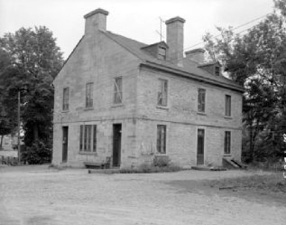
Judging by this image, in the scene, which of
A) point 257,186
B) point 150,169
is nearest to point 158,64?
point 150,169

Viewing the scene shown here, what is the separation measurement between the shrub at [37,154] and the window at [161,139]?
16349mm

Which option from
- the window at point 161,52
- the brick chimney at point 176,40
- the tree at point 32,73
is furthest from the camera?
the tree at point 32,73

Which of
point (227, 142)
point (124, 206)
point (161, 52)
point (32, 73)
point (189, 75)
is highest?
point (32, 73)

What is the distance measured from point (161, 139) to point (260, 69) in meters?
10.6

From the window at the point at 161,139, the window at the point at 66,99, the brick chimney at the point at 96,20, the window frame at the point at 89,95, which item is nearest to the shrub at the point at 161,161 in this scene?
the window at the point at 161,139

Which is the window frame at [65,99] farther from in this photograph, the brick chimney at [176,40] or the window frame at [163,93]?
the brick chimney at [176,40]

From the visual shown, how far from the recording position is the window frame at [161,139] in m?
21.4

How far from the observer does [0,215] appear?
7.58 metres

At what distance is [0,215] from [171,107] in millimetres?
15508

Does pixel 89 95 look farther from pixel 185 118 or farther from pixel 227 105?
pixel 227 105

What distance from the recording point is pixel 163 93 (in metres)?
21.8

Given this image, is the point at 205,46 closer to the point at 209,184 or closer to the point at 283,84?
the point at 283,84

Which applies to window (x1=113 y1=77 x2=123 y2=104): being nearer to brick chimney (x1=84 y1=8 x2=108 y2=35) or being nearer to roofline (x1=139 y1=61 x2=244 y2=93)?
roofline (x1=139 y1=61 x2=244 y2=93)

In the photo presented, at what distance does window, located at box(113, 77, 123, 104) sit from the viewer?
21.5 m
